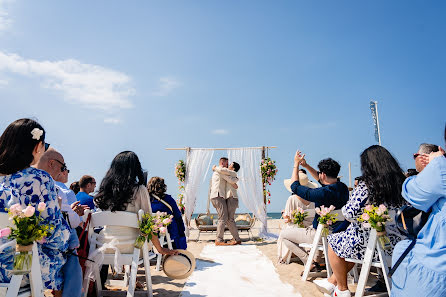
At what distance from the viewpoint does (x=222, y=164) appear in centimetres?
915

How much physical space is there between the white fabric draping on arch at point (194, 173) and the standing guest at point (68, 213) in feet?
22.5

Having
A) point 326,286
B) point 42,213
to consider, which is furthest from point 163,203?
point 42,213

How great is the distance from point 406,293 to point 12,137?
283 cm

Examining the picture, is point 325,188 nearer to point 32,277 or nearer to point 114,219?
point 114,219

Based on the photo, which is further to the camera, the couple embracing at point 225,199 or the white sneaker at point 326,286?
the couple embracing at point 225,199

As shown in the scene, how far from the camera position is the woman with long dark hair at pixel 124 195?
11.0 ft

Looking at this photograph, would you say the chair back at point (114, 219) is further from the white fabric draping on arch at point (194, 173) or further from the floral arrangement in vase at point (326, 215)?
the white fabric draping on arch at point (194, 173)

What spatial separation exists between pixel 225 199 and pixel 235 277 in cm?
399

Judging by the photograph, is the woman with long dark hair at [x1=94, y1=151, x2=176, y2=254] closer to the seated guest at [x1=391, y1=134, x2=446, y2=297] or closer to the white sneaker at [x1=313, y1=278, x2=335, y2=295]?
the white sneaker at [x1=313, y1=278, x2=335, y2=295]

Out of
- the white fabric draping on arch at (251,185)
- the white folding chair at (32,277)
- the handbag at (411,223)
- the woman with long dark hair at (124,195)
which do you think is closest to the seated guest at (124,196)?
the woman with long dark hair at (124,195)

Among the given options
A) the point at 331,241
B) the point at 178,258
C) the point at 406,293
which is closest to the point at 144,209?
the point at 178,258

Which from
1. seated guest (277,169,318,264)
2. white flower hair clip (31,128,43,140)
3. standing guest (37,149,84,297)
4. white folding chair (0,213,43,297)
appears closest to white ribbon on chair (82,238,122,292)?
standing guest (37,149,84,297)

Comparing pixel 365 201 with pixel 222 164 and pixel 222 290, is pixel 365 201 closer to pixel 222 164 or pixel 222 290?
pixel 222 290

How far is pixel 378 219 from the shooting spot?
2.95m
